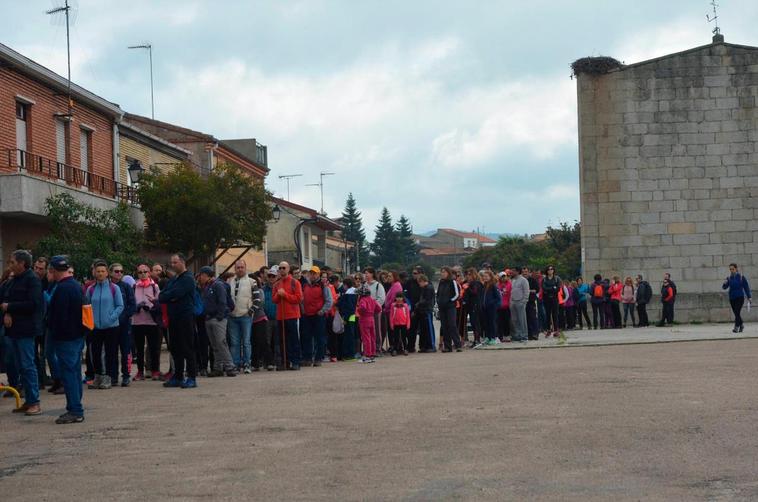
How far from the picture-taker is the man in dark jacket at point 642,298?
30.2 metres

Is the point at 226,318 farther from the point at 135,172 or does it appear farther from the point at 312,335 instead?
the point at 135,172

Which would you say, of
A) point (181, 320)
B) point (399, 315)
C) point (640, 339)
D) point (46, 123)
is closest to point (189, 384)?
point (181, 320)

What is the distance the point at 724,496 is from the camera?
660 cm

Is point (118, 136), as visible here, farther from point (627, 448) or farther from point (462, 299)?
point (627, 448)

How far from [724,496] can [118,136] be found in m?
30.7

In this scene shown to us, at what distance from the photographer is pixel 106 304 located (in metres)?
14.6

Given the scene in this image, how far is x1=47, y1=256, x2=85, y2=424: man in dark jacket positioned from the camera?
11.0m

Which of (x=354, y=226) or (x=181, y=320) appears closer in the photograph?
(x=181, y=320)

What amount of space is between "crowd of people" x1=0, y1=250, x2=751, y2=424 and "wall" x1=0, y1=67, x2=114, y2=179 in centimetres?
979

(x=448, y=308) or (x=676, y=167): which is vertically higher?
(x=676, y=167)

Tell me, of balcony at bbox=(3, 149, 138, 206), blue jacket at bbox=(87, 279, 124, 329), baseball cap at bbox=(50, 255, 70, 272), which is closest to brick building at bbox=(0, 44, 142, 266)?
balcony at bbox=(3, 149, 138, 206)

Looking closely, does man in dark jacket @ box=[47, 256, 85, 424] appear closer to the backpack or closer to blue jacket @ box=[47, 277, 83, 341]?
blue jacket @ box=[47, 277, 83, 341]

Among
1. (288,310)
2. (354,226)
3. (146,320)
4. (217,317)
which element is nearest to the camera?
(146,320)

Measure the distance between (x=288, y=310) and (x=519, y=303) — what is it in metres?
7.65
